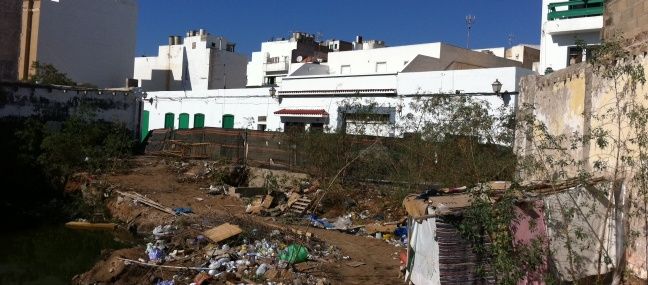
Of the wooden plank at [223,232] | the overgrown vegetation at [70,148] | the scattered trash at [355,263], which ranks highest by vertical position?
the overgrown vegetation at [70,148]

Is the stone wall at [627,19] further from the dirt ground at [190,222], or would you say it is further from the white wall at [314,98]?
the white wall at [314,98]

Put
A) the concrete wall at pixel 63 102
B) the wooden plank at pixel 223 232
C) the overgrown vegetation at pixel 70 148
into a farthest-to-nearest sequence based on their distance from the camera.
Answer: the concrete wall at pixel 63 102, the overgrown vegetation at pixel 70 148, the wooden plank at pixel 223 232

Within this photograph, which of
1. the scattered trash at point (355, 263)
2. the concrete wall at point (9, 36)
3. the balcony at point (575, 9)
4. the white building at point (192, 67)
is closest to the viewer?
the scattered trash at point (355, 263)

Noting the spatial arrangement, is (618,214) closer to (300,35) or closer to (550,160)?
(550,160)

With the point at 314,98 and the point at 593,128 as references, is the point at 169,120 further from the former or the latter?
the point at 593,128

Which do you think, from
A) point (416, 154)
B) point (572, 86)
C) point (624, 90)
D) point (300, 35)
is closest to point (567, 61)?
point (416, 154)

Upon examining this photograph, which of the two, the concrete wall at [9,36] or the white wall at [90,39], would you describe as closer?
the concrete wall at [9,36]

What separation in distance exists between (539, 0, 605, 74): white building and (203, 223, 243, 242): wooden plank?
50.4ft

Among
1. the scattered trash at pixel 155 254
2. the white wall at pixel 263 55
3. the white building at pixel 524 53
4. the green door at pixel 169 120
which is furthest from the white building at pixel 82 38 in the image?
the scattered trash at pixel 155 254

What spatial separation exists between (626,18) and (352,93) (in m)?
16.7

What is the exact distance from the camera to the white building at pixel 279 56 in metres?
43.1

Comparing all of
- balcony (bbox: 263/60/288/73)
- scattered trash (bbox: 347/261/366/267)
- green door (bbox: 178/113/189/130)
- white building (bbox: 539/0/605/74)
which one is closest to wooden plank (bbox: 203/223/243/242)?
scattered trash (bbox: 347/261/366/267)

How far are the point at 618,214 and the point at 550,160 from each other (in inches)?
40.2

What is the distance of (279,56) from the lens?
45.6 meters
